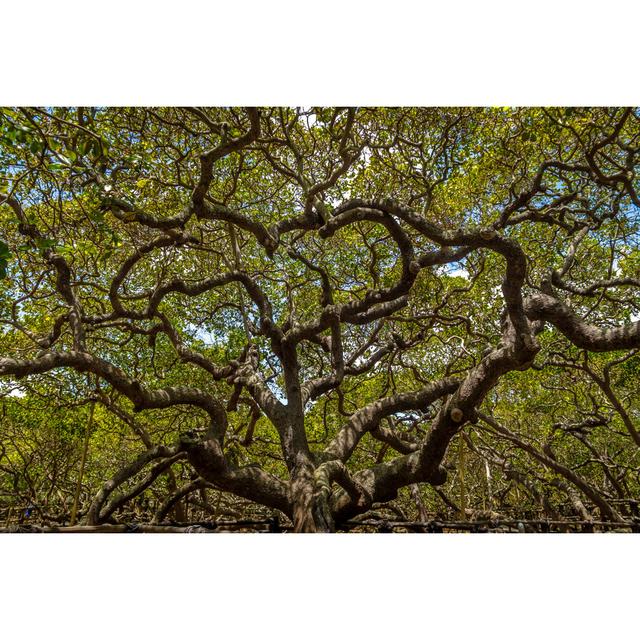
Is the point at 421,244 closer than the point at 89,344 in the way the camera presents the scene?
Yes

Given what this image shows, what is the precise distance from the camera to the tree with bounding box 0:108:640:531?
414 centimetres

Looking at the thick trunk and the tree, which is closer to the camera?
the thick trunk

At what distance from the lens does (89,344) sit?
7.65 meters

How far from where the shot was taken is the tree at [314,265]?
4145 mm

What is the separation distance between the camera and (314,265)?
18.0 feet

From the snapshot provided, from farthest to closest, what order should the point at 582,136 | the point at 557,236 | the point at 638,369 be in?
the point at 638,369, the point at 557,236, the point at 582,136

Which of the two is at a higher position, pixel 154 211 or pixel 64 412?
pixel 154 211

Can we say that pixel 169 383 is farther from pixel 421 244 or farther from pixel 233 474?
pixel 421 244

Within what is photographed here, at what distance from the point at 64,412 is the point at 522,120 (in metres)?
8.06

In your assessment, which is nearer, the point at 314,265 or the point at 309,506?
the point at 309,506

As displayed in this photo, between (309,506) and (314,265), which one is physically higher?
(314,265)

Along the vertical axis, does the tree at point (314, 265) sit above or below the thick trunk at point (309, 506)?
above

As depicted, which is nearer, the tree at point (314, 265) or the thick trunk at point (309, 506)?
the thick trunk at point (309, 506)

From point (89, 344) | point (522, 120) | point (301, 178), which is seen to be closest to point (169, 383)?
point (89, 344)
